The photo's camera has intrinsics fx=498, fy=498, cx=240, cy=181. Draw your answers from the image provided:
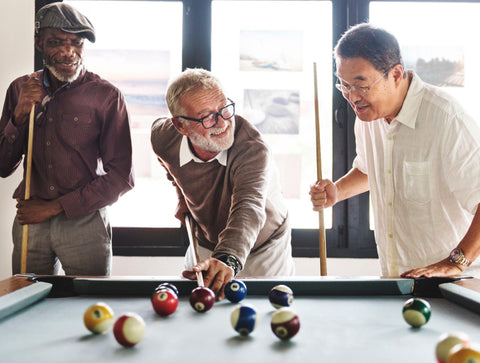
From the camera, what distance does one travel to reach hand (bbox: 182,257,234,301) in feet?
5.03

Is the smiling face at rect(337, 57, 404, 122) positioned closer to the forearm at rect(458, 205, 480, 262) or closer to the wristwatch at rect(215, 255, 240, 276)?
the forearm at rect(458, 205, 480, 262)

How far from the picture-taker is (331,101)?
10.7 feet

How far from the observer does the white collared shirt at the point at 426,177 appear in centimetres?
176

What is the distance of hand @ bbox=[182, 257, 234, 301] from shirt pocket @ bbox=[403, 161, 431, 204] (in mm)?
790

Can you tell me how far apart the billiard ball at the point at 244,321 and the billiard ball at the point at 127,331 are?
8.3 inches

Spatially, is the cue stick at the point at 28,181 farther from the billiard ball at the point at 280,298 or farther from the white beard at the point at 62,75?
the billiard ball at the point at 280,298

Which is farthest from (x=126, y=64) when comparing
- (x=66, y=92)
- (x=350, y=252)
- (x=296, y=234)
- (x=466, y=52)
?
(x=466, y=52)

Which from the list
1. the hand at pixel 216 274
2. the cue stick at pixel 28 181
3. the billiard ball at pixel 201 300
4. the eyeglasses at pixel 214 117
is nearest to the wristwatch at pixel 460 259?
the hand at pixel 216 274

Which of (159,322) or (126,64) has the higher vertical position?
(126,64)

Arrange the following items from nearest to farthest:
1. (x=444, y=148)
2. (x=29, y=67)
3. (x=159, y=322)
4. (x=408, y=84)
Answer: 1. (x=159, y=322)
2. (x=444, y=148)
3. (x=408, y=84)
4. (x=29, y=67)

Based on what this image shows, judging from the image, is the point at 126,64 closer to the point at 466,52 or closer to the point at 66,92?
the point at 66,92

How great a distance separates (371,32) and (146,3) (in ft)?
6.40

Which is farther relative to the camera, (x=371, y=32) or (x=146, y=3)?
(x=146, y=3)

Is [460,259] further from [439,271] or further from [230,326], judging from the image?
[230,326]
